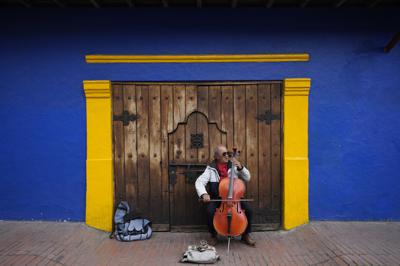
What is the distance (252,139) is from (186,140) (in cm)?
95

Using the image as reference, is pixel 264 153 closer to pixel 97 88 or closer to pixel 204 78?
pixel 204 78

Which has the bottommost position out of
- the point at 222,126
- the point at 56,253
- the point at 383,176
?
the point at 56,253

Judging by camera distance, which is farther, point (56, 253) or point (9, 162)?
point (9, 162)

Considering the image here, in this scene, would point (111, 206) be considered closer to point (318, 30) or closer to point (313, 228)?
point (313, 228)

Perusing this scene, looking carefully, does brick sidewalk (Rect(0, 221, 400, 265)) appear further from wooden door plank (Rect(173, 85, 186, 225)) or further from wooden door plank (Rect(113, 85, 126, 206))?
wooden door plank (Rect(113, 85, 126, 206))

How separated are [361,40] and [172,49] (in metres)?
2.71

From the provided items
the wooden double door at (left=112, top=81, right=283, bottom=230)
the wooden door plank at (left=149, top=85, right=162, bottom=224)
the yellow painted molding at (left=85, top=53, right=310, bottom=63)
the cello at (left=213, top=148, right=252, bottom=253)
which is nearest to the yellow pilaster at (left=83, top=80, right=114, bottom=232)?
the wooden double door at (left=112, top=81, right=283, bottom=230)

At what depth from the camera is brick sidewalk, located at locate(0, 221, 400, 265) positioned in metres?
4.38

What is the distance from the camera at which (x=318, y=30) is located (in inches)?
216

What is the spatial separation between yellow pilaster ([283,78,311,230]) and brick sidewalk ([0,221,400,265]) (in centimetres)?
25

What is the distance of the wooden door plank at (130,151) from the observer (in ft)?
18.0

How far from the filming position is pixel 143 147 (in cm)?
550

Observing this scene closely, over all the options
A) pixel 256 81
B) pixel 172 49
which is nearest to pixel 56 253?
pixel 172 49

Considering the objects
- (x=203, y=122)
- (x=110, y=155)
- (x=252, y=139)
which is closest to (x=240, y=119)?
(x=252, y=139)
